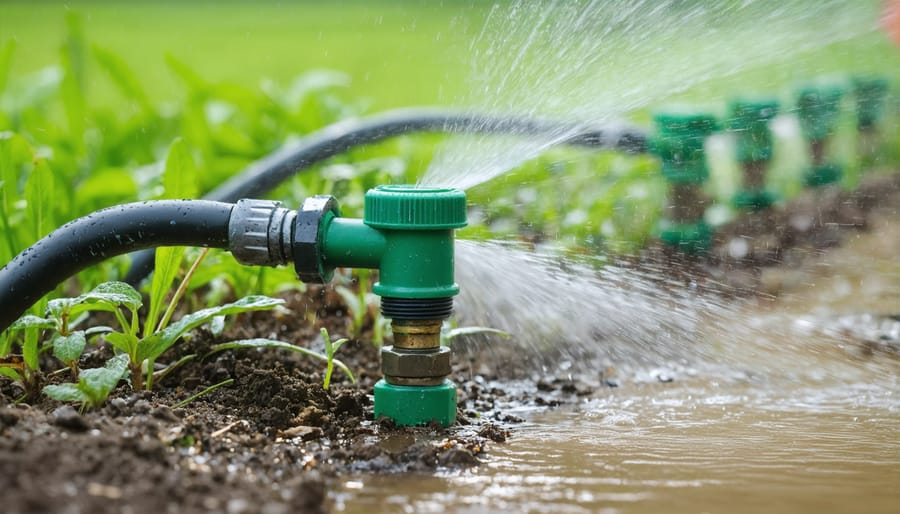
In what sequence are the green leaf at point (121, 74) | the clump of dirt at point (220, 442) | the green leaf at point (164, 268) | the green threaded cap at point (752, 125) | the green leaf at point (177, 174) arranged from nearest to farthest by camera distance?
the clump of dirt at point (220, 442), the green leaf at point (164, 268), the green leaf at point (177, 174), the green threaded cap at point (752, 125), the green leaf at point (121, 74)

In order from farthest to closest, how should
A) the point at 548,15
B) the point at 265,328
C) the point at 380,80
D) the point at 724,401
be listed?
1. the point at 380,80
2. the point at 548,15
3. the point at 265,328
4. the point at 724,401

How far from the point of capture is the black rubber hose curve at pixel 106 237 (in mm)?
2033

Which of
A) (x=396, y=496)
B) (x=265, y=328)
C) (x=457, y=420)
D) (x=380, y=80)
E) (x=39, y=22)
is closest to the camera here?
(x=396, y=496)

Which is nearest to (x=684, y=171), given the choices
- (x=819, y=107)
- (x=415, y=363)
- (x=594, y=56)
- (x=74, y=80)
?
(x=819, y=107)

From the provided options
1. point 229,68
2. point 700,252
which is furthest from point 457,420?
point 229,68

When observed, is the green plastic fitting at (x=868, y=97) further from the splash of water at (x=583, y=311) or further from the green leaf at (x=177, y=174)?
the green leaf at (x=177, y=174)

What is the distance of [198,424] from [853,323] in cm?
204

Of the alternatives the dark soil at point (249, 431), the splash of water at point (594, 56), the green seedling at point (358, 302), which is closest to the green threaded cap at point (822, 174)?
the splash of water at point (594, 56)

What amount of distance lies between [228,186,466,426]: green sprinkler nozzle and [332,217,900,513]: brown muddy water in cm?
28

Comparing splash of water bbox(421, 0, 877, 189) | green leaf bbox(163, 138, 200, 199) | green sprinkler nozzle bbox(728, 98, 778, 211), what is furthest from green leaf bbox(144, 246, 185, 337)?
green sprinkler nozzle bbox(728, 98, 778, 211)

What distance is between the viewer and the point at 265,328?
2838 millimetres

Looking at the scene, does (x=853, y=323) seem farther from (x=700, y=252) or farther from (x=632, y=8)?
(x=632, y=8)

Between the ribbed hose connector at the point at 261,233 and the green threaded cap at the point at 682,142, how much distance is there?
1.77 metres

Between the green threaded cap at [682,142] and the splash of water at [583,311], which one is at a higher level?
the green threaded cap at [682,142]
